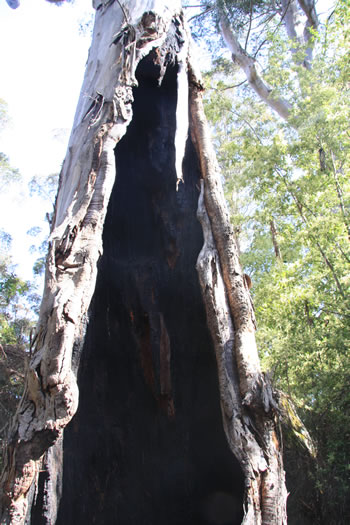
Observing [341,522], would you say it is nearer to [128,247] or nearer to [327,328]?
[327,328]

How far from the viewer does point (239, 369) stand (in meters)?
2.17

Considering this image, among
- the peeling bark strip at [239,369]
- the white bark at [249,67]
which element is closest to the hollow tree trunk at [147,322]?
the peeling bark strip at [239,369]

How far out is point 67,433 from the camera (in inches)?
111

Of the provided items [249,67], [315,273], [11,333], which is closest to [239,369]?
[315,273]

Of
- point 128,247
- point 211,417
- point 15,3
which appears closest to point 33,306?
point 15,3

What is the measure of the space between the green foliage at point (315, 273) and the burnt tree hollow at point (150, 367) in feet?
4.74

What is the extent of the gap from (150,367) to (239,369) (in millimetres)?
1233

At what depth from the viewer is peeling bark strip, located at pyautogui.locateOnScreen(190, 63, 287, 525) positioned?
1829 millimetres

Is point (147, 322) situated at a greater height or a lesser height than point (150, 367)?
greater

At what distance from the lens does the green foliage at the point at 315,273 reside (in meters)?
4.04

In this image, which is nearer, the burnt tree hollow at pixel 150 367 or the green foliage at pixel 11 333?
the burnt tree hollow at pixel 150 367

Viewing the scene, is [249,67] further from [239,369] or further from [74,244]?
[239,369]

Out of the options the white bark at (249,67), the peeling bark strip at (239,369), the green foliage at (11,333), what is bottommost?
the peeling bark strip at (239,369)

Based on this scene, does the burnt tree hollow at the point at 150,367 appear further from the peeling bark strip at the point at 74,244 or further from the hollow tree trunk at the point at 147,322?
the peeling bark strip at the point at 74,244
